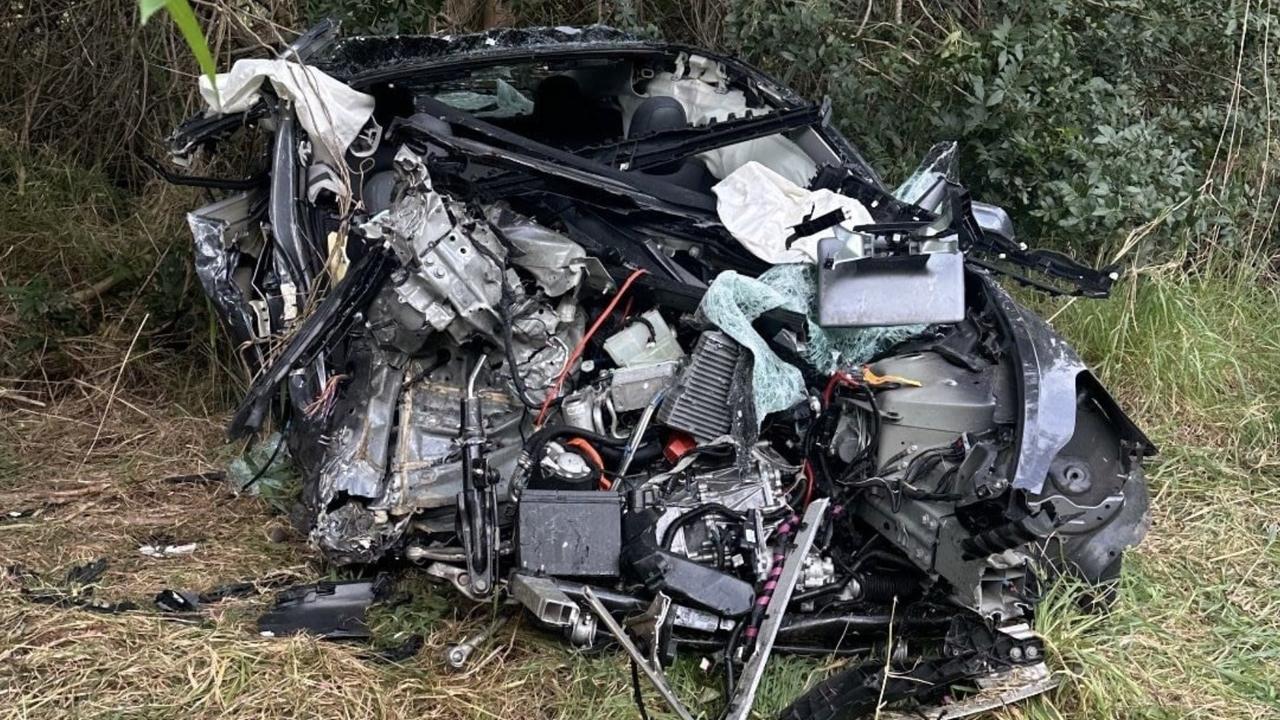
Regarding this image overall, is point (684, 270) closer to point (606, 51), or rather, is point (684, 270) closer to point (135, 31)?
point (606, 51)

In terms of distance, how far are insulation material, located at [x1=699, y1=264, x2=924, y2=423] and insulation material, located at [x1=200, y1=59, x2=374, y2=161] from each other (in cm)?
124

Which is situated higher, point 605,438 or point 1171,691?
point 605,438

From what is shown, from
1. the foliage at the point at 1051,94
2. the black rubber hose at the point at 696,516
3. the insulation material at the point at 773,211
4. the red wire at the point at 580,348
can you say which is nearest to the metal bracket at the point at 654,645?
the black rubber hose at the point at 696,516

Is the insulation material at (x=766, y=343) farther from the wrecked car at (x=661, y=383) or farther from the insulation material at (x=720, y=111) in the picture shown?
the insulation material at (x=720, y=111)

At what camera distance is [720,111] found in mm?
3809

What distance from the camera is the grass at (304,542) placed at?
8.58 ft

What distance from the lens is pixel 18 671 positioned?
2.54m

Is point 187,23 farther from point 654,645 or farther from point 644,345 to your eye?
point 644,345

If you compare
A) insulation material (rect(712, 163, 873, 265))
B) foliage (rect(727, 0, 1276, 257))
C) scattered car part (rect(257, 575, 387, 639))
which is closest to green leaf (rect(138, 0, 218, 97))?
scattered car part (rect(257, 575, 387, 639))

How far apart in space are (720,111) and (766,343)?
3.81 ft

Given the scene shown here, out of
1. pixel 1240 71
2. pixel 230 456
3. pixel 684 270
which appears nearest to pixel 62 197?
pixel 230 456

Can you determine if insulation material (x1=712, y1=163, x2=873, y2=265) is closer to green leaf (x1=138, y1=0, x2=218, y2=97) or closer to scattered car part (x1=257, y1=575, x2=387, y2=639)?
scattered car part (x1=257, y1=575, x2=387, y2=639)

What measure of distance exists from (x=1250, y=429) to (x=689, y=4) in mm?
3282

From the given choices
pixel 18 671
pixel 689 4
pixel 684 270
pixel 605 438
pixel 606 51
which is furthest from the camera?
pixel 689 4
